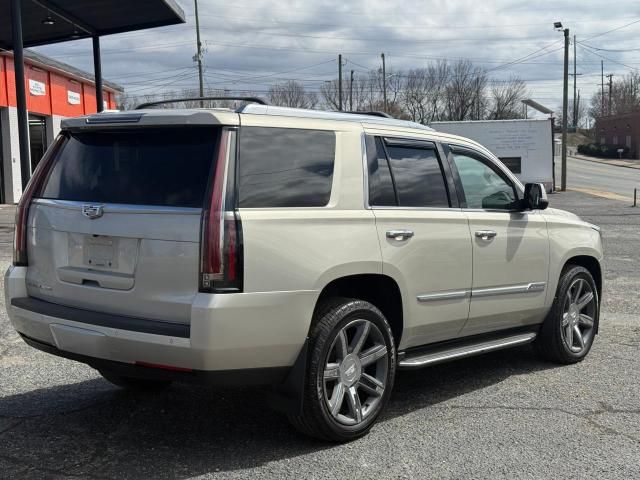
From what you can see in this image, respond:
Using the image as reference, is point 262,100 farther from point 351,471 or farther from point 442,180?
point 351,471

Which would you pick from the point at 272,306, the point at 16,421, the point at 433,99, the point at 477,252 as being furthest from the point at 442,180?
the point at 433,99

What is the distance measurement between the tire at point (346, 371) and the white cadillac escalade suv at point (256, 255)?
0.01 metres

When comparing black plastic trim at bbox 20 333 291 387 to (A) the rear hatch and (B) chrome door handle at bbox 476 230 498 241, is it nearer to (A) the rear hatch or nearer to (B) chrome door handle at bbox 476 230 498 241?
(A) the rear hatch

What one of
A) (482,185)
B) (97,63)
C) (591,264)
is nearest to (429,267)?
(482,185)

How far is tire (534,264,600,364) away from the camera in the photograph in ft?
18.6

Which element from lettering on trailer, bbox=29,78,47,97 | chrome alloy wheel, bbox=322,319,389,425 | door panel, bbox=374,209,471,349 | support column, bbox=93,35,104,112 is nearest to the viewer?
chrome alloy wheel, bbox=322,319,389,425

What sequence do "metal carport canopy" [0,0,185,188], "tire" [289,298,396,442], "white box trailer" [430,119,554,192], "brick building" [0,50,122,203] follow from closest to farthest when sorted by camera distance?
"tire" [289,298,396,442], "metal carport canopy" [0,0,185,188], "brick building" [0,50,122,203], "white box trailer" [430,119,554,192]

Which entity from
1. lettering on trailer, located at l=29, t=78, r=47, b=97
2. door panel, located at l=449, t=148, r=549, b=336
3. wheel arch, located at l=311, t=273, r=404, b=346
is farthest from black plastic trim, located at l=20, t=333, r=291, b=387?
lettering on trailer, located at l=29, t=78, r=47, b=97

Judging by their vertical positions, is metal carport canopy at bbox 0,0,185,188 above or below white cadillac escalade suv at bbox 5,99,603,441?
above

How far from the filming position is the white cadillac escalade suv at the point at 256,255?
3.54 meters

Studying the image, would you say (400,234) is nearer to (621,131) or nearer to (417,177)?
(417,177)

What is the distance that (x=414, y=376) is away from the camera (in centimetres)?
553

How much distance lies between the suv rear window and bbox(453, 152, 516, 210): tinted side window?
7.01ft

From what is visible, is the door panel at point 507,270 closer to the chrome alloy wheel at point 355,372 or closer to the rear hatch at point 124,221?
the chrome alloy wheel at point 355,372
